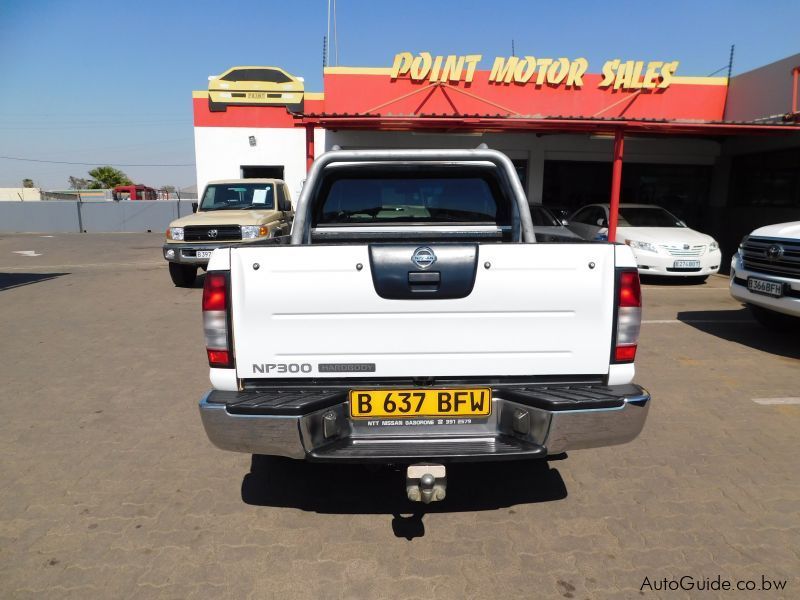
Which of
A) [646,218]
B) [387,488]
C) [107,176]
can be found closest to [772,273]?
[387,488]

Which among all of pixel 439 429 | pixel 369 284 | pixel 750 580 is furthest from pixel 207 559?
pixel 750 580

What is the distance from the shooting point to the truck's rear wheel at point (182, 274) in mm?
10438

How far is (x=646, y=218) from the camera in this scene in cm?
1195

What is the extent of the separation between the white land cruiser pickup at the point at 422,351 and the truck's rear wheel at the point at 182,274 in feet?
→ 27.8

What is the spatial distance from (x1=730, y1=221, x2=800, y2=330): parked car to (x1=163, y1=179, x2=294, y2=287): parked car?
6805 millimetres

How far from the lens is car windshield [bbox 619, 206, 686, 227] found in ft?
38.7


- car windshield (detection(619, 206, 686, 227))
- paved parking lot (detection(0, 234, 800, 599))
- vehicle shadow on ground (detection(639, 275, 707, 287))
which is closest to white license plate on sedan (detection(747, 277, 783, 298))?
paved parking lot (detection(0, 234, 800, 599))

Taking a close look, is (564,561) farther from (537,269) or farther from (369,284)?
(369,284)

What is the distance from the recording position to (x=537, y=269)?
2.54 metres

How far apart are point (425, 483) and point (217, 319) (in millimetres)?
1197

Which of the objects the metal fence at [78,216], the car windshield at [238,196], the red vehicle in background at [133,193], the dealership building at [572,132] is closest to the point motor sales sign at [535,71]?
the dealership building at [572,132]

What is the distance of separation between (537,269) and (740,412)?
2926mm

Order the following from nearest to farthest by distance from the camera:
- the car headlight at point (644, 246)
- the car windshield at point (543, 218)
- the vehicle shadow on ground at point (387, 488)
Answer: the vehicle shadow on ground at point (387, 488), the car headlight at point (644, 246), the car windshield at point (543, 218)

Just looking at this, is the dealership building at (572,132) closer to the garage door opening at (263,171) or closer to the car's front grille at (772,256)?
the garage door opening at (263,171)
